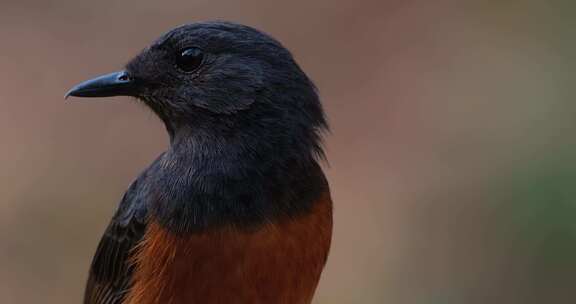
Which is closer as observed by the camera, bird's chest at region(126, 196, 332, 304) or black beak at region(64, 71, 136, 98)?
bird's chest at region(126, 196, 332, 304)

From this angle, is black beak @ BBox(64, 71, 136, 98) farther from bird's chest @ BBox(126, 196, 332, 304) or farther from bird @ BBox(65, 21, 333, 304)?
bird's chest @ BBox(126, 196, 332, 304)

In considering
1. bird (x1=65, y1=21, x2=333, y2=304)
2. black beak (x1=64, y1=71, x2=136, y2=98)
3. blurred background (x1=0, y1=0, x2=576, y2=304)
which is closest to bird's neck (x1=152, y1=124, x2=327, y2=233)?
bird (x1=65, y1=21, x2=333, y2=304)

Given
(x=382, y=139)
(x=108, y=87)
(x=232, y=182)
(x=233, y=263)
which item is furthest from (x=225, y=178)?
(x=382, y=139)

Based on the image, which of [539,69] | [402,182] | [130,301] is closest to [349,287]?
[402,182]

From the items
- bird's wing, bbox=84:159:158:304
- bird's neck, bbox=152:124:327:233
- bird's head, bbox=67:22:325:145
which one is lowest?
bird's wing, bbox=84:159:158:304

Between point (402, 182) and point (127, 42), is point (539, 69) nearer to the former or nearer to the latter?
point (402, 182)
